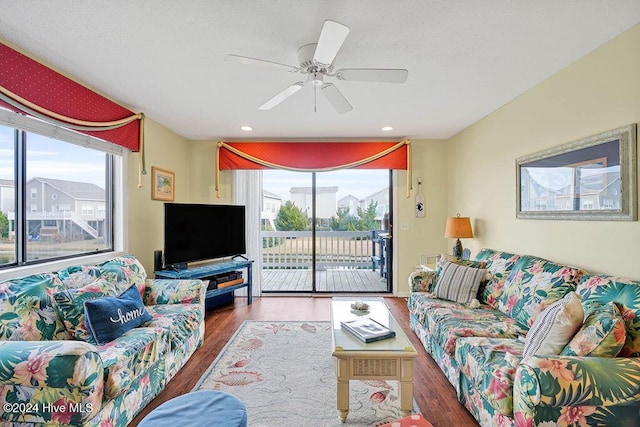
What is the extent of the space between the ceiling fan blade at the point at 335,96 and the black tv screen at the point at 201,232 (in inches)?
90.9

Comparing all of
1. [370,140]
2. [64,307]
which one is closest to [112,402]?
[64,307]

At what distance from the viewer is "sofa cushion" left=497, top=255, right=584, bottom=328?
219cm

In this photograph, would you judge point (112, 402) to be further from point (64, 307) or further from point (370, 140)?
point (370, 140)

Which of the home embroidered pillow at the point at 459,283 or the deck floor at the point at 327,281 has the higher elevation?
the home embroidered pillow at the point at 459,283

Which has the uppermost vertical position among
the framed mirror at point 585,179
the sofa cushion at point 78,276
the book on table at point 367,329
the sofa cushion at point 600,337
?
the framed mirror at point 585,179

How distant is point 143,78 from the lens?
8.71ft

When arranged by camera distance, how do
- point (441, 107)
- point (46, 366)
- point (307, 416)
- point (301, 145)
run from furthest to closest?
point (301, 145) → point (441, 107) → point (307, 416) → point (46, 366)

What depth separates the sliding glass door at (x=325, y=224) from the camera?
5043 millimetres

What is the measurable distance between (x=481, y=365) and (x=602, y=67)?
7.05 feet

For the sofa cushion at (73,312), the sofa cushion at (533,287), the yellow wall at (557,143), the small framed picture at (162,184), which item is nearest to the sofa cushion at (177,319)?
the sofa cushion at (73,312)

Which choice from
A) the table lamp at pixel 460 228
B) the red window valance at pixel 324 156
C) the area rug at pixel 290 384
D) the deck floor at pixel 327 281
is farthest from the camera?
the deck floor at pixel 327 281

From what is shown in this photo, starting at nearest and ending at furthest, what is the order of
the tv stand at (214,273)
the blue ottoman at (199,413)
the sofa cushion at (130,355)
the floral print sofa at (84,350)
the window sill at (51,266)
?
the blue ottoman at (199,413)
the floral print sofa at (84,350)
the sofa cushion at (130,355)
the window sill at (51,266)
the tv stand at (214,273)

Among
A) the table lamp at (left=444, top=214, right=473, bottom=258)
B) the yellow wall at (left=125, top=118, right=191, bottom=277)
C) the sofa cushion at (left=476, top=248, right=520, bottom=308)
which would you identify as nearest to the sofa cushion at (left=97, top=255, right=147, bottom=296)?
the yellow wall at (left=125, top=118, right=191, bottom=277)

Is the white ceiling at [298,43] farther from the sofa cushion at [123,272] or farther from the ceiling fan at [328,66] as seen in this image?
the sofa cushion at [123,272]
